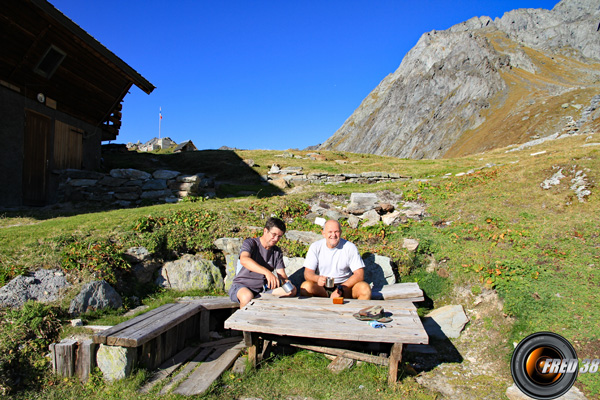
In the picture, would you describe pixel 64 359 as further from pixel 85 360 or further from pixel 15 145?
pixel 15 145

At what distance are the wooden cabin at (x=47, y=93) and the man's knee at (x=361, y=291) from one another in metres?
11.3

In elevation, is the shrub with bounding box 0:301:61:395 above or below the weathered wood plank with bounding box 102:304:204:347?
below

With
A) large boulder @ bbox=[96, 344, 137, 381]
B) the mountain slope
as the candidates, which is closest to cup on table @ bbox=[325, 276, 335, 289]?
large boulder @ bbox=[96, 344, 137, 381]

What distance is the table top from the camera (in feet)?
12.9

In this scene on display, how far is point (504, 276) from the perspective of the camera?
579 centimetres

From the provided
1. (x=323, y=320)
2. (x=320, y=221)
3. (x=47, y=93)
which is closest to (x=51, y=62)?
(x=47, y=93)

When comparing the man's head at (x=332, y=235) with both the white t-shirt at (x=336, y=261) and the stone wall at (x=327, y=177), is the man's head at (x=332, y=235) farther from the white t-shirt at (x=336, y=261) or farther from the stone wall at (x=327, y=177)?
the stone wall at (x=327, y=177)

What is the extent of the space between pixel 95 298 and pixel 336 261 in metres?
3.73

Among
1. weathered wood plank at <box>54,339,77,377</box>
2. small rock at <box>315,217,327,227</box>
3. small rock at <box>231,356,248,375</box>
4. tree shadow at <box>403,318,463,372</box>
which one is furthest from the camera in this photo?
small rock at <box>315,217,327,227</box>

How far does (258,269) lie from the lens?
17.0ft

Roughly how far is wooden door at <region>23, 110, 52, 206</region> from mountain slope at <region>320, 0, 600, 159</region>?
33247 mm

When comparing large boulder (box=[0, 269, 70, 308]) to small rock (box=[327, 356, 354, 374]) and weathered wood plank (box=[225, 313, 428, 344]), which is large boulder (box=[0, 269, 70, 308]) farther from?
small rock (box=[327, 356, 354, 374])

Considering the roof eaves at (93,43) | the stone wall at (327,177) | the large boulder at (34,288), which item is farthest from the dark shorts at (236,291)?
the roof eaves at (93,43)

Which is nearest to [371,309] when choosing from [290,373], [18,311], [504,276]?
[290,373]
